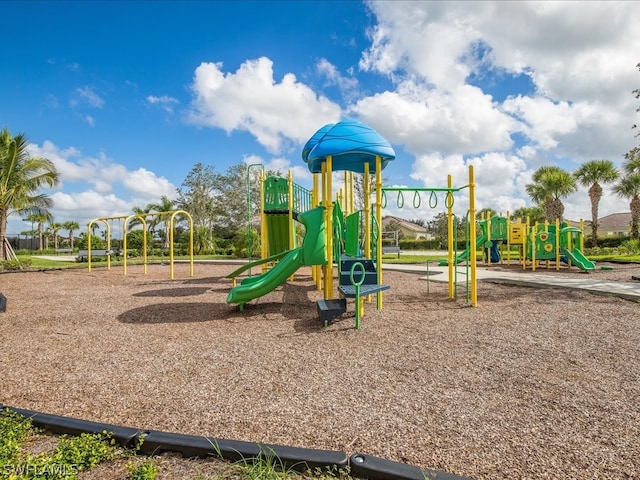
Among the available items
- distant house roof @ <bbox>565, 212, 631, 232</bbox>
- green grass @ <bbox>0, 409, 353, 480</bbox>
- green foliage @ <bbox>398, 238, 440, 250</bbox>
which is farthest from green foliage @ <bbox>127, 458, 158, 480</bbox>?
→ distant house roof @ <bbox>565, 212, 631, 232</bbox>

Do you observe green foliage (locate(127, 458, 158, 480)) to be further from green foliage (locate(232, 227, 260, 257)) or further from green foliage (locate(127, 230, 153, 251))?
green foliage (locate(127, 230, 153, 251))

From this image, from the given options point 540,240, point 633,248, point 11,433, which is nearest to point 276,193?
point 11,433

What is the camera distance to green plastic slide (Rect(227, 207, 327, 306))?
6.33 meters

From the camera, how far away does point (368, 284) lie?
6.15m

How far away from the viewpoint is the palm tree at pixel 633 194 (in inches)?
1114

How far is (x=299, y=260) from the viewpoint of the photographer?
6.46 metres

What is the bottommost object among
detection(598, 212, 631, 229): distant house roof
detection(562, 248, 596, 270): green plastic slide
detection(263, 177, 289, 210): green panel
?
detection(562, 248, 596, 270): green plastic slide

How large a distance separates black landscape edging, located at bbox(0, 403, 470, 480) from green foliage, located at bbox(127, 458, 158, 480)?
189 mm

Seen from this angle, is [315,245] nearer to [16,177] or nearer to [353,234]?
[353,234]

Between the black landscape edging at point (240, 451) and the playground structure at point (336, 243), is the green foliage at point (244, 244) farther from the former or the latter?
the black landscape edging at point (240, 451)

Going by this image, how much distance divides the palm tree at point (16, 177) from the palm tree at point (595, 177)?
37747 millimetres

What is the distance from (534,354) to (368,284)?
2.62 m

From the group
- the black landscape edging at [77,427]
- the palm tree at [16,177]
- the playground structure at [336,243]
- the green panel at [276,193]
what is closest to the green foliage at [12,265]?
the palm tree at [16,177]

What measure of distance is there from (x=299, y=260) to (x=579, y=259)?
12.5 m
